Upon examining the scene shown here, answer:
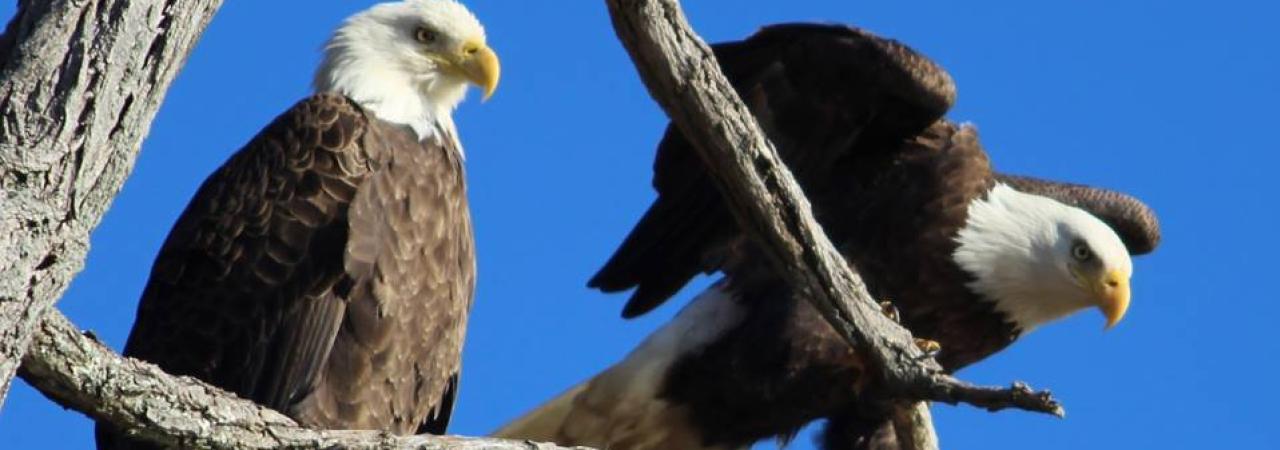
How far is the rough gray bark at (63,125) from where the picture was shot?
2812 millimetres

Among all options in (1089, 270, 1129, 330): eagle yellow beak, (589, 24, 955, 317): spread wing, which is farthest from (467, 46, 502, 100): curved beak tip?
(1089, 270, 1129, 330): eagle yellow beak

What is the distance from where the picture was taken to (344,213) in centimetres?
467

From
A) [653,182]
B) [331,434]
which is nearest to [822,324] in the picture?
[653,182]

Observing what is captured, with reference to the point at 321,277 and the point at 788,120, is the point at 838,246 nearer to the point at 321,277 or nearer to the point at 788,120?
the point at 788,120

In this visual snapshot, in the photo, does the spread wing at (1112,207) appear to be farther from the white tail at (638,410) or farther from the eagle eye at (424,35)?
the eagle eye at (424,35)

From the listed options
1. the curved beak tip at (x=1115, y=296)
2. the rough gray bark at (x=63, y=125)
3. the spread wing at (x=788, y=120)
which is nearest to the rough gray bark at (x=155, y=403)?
the rough gray bark at (x=63, y=125)

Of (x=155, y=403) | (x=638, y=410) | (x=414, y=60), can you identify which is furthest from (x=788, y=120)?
(x=155, y=403)

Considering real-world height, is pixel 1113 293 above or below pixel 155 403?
above

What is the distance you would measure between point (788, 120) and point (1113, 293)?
1.12m

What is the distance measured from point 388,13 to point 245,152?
740mm

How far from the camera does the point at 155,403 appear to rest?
319 centimetres

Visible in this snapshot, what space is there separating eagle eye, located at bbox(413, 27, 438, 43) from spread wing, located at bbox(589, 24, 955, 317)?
904mm

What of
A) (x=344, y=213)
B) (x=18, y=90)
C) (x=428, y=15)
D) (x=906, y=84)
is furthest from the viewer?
(x=906, y=84)

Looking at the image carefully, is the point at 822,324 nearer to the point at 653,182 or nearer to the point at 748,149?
the point at 653,182
